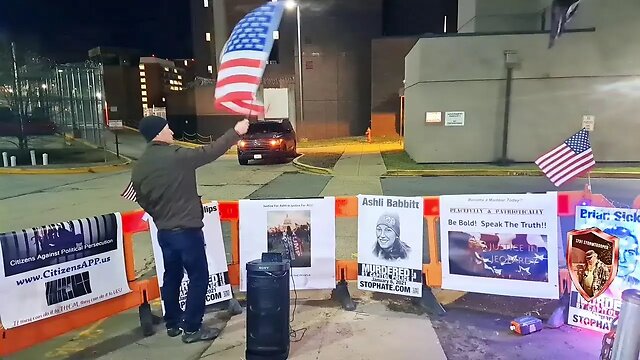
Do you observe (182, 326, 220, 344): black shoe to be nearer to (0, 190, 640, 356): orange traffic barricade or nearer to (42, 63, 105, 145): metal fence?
(0, 190, 640, 356): orange traffic barricade

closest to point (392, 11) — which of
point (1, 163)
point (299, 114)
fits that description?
point (299, 114)

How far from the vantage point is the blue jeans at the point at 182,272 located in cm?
421

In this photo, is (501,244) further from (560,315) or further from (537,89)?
(537,89)

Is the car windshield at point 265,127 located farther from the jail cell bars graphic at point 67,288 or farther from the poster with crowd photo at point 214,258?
the jail cell bars graphic at point 67,288

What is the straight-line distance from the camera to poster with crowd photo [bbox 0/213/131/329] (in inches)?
156

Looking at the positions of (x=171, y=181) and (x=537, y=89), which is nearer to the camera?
(x=171, y=181)

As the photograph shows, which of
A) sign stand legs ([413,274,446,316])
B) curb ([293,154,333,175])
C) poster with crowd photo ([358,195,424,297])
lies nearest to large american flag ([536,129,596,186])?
poster with crowd photo ([358,195,424,297])

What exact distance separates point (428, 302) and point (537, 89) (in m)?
14.8

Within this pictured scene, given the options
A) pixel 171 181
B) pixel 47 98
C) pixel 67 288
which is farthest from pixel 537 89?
pixel 47 98

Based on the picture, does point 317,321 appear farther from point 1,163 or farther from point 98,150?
point 98,150

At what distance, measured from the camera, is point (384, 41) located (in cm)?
3294

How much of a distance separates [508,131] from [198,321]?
15.9m

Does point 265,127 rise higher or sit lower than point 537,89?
lower

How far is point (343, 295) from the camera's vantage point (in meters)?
5.32
